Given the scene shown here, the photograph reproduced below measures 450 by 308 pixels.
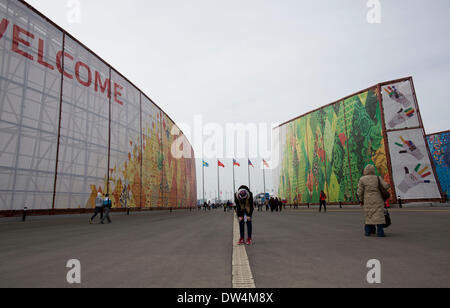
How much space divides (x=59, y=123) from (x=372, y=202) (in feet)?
77.0

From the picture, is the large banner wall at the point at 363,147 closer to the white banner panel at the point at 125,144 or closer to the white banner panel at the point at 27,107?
the white banner panel at the point at 125,144

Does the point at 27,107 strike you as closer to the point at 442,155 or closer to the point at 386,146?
the point at 386,146

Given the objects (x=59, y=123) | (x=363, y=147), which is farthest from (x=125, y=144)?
(x=363, y=147)

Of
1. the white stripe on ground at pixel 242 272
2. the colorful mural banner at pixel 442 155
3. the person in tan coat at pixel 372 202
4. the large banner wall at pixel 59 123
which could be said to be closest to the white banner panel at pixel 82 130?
the large banner wall at pixel 59 123

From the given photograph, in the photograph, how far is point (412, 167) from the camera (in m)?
32.6

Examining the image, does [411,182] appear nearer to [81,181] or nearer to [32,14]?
[81,181]

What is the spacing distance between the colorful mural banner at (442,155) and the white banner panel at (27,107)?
56656 mm

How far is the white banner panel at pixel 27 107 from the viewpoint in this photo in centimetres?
1900

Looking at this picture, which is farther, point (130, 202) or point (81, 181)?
point (130, 202)

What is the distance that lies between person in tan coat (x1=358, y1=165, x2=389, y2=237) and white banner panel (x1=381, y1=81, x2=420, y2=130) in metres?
30.8

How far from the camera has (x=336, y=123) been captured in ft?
142

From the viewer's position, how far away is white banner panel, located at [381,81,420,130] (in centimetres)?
3362

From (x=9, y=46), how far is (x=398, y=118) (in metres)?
37.7
